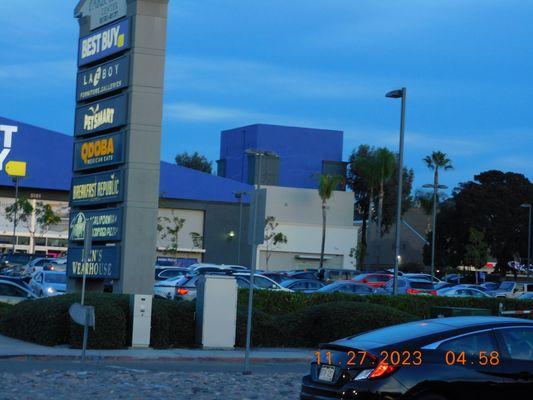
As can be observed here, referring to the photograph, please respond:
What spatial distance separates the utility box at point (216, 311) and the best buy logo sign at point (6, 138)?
5430 centimetres

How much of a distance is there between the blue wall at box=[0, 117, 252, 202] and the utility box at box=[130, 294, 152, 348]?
180 ft

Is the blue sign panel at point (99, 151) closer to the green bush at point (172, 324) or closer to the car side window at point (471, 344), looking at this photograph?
the green bush at point (172, 324)

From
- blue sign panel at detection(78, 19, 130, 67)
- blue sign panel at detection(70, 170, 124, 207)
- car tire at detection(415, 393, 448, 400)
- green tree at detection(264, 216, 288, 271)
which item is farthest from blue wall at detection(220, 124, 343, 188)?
car tire at detection(415, 393, 448, 400)

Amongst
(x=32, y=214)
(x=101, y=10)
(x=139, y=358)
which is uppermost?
(x=101, y=10)

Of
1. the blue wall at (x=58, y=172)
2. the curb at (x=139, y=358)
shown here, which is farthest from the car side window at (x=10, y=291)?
the blue wall at (x=58, y=172)

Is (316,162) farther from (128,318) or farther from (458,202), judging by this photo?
(128,318)

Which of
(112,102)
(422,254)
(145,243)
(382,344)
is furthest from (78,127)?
(422,254)

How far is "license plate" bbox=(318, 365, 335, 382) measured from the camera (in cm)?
1094

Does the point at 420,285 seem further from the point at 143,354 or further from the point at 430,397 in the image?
the point at 430,397

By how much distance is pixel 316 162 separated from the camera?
9362 cm

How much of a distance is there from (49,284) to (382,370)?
2765cm

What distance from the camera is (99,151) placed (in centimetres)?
2742

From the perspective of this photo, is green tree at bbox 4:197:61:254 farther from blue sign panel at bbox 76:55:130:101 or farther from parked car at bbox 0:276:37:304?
blue sign panel at bbox 76:55:130:101

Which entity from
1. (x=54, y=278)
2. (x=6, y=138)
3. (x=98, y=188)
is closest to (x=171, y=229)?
(x=6, y=138)
